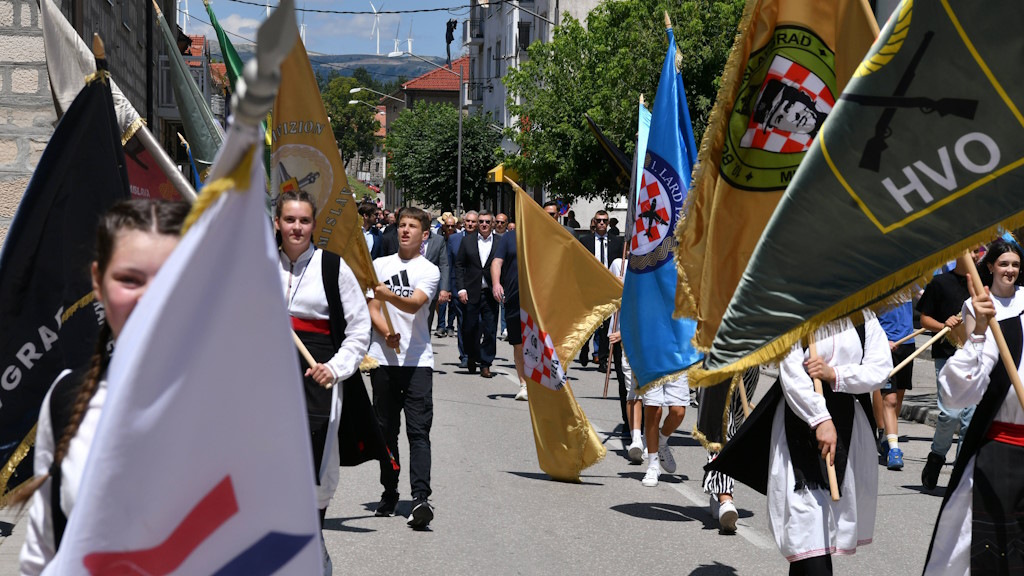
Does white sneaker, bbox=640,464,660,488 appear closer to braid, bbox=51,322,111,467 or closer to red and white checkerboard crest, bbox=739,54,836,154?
red and white checkerboard crest, bbox=739,54,836,154

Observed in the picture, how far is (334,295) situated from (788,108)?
225 centimetres

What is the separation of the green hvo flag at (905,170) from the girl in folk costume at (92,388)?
1935 mm

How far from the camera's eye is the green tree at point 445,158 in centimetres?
5891

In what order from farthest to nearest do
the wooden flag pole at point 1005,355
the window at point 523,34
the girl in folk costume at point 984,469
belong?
the window at point 523,34
the girl in folk costume at point 984,469
the wooden flag pole at point 1005,355

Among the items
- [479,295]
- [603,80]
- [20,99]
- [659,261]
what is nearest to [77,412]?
[659,261]

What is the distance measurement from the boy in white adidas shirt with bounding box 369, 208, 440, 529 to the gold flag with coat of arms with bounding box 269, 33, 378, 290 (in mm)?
721

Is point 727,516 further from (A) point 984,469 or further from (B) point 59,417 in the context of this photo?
(B) point 59,417

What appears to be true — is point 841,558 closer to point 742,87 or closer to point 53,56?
point 742,87

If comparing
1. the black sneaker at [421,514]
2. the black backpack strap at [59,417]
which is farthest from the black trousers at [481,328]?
the black backpack strap at [59,417]

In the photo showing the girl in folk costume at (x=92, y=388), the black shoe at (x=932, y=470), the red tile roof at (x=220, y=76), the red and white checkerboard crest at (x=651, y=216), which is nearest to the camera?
the girl in folk costume at (x=92, y=388)

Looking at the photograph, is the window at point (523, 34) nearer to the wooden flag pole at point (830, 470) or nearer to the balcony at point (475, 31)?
the balcony at point (475, 31)

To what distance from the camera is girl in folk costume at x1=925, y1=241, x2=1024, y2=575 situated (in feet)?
15.3

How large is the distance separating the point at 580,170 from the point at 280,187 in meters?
31.7

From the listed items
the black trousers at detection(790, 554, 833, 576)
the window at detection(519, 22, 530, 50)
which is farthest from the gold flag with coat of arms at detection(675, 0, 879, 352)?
the window at detection(519, 22, 530, 50)
